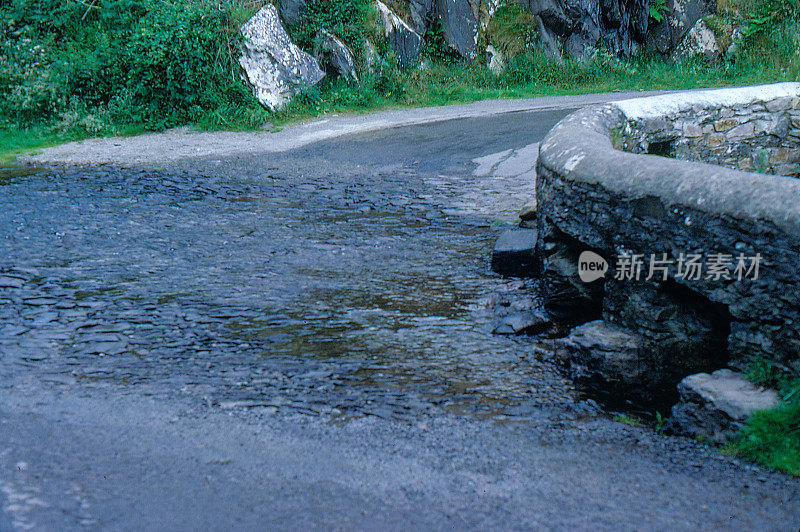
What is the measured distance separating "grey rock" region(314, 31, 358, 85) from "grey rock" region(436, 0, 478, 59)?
3.07 metres

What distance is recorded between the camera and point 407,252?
654 cm

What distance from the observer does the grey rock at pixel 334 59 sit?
13.9 meters

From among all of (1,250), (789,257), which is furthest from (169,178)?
(789,257)

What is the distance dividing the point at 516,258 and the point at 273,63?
28.0 ft

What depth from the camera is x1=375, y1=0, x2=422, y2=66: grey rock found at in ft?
49.0

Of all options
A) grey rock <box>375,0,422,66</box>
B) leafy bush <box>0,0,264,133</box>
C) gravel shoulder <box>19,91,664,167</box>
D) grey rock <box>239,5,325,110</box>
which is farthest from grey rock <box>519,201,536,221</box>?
grey rock <box>375,0,422,66</box>

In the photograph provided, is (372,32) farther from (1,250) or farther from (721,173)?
(721,173)

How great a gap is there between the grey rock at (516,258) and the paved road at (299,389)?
0.27 meters

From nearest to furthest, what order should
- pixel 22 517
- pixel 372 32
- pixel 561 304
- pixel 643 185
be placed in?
pixel 22 517
pixel 643 185
pixel 561 304
pixel 372 32

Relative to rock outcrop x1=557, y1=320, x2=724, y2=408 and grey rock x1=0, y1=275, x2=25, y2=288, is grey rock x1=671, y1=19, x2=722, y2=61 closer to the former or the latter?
rock outcrop x1=557, y1=320, x2=724, y2=408

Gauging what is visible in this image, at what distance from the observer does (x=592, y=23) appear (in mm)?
17844

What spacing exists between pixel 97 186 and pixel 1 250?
7.79ft

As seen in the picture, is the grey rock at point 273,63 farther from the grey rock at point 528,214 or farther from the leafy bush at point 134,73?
the grey rock at point 528,214

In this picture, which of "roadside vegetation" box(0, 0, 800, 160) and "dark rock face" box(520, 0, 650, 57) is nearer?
"roadside vegetation" box(0, 0, 800, 160)
